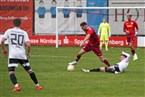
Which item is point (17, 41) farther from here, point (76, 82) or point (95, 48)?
point (95, 48)

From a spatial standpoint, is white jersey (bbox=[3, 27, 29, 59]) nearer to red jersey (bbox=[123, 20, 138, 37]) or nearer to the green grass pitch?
the green grass pitch

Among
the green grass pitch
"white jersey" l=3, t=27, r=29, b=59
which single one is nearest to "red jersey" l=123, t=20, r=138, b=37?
the green grass pitch

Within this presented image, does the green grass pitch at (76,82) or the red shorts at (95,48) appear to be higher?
the red shorts at (95,48)

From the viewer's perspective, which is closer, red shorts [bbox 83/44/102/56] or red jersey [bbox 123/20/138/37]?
red shorts [bbox 83/44/102/56]

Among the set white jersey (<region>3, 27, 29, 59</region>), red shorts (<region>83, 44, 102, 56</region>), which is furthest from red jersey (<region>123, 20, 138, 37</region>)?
white jersey (<region>3, 27, 29, 59</region>)

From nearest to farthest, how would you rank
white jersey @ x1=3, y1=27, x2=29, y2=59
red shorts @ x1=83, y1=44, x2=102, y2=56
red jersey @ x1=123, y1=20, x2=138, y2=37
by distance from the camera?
white jersey @ x1=3, y1=27, x2=29, y2=59 → red shorts @ x1=83, y1=44, x2=102, y2=56 → red jersey @ x1=123, y1=20, x2=138, y2=37

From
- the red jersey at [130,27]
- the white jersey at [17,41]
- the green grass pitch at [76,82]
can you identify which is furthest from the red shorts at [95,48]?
the red jersey at [130,27]

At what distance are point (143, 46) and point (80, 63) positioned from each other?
1503cm

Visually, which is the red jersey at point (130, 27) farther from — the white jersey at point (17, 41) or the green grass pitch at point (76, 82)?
the white jersey at point (17, 41)

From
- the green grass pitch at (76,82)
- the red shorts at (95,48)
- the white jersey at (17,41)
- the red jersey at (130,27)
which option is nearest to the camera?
the green grass pitch at (76,82)

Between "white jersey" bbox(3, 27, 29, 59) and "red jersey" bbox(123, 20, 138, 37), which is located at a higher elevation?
"white jersey" bbox(3, 27, 29, 59)

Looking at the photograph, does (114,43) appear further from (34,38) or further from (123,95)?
(123,95)

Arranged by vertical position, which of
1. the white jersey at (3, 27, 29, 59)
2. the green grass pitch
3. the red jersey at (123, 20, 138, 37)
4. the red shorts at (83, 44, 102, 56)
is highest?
the white jersey at (3, 27, 29, 59)

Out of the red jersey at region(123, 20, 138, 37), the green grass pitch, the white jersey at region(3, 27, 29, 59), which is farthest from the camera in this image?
the red jersey at region(123, 20, 138, 37)
